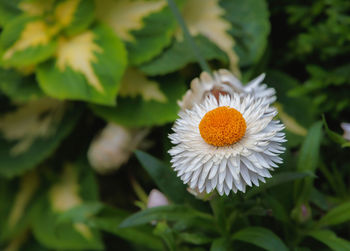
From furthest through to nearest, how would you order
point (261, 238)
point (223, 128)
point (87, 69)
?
point (87, 69) → point (261, 238) → point (223, 128)

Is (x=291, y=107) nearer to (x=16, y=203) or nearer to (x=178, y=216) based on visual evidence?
(x=178, y=216)

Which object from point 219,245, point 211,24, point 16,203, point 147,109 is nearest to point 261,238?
point 219,245

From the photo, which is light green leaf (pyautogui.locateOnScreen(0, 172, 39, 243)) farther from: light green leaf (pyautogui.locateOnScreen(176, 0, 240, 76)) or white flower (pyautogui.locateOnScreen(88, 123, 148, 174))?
light green leaf (pyautogui.locateOnScreen(176, 0, 240, 76))

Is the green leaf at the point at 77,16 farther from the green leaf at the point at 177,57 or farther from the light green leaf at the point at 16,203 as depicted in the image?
the light green leaf at the point at 16,203

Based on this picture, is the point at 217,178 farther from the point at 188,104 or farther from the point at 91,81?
the point at 91,81

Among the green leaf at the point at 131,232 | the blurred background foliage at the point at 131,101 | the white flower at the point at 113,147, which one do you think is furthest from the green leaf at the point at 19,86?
the green leaf at the point at 131,232

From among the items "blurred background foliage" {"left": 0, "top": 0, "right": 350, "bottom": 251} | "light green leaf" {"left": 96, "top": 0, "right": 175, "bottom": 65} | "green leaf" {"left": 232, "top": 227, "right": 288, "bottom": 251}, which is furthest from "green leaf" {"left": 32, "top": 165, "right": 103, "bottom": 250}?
"green leaf" {"left": 232, "top": 227, "right": 288, "bottom": 251}

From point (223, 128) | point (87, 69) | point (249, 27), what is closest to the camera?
point (223, 128)
